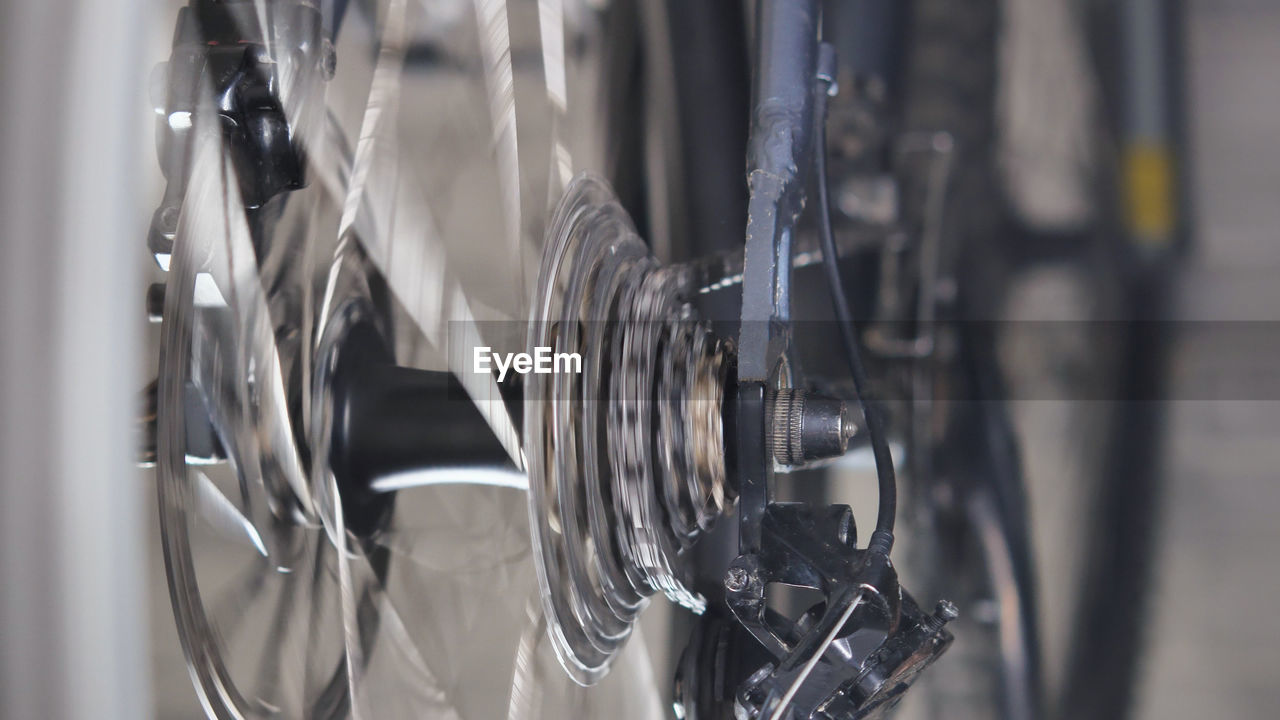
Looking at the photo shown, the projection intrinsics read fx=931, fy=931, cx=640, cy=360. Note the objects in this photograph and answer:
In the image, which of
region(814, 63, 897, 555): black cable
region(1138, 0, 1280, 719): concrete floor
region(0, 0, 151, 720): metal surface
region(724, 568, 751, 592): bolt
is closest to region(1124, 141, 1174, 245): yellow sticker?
region(1138, 0, 1280, 719): concrete floor

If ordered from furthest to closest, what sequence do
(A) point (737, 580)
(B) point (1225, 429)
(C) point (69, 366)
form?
(B) point (1225, 429) → (A) point (737, 580) → (C) point (69, 366)

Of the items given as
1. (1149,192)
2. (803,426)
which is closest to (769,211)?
(803,426)

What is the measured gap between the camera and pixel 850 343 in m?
0.36

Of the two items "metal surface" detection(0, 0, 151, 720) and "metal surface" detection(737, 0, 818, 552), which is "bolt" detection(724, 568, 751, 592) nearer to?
"metal surface" detection(737, 0, 818, 552)

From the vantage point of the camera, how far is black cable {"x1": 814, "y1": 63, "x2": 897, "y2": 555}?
12.5 inches

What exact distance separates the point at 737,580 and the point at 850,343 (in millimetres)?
117

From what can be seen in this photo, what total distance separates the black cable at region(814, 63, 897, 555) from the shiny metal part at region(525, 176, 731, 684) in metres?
0.05

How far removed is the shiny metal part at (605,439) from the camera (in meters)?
0.31

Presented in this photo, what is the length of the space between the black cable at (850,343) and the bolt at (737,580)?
5 cm

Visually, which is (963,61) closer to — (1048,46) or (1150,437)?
(1048,46)

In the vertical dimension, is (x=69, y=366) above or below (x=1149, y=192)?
below

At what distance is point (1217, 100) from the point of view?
2.29 feet

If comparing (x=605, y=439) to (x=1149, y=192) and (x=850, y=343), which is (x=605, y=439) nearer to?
(x=850, y=343)

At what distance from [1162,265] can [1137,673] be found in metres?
0.30
